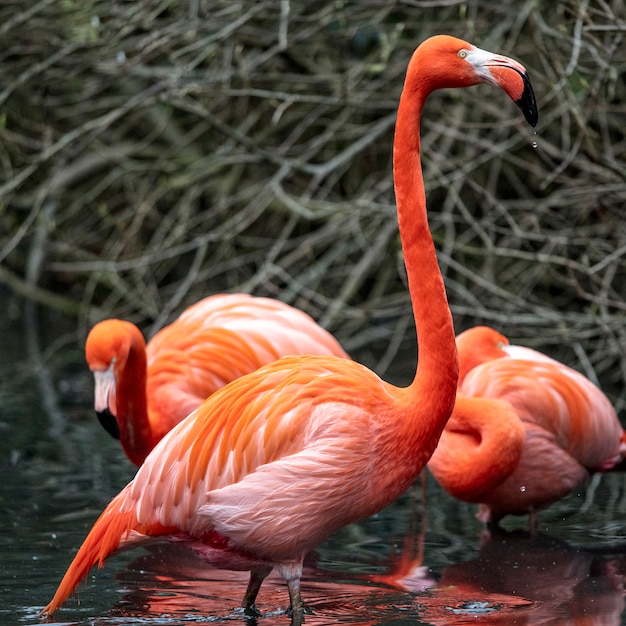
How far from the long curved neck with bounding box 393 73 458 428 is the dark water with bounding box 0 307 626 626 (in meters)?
0.72

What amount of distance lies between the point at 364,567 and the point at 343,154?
10.7 ft

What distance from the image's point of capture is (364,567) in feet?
12.6

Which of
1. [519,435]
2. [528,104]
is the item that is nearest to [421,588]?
[519,435]

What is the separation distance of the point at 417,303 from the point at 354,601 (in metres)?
0.98

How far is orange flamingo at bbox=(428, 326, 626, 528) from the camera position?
3992 mm

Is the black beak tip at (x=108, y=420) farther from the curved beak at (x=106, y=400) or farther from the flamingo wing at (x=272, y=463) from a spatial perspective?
the flamingo wing at (x=272, y=463)

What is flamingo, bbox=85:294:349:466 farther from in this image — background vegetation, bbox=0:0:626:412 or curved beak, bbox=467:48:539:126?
curved beak, bbox=467:48:539:126

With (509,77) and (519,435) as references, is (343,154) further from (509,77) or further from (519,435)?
(509,77)

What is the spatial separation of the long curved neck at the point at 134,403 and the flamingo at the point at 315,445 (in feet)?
3.15

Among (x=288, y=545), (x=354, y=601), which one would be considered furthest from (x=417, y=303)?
(x=354, y=601)

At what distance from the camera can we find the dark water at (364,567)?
3.34 metres

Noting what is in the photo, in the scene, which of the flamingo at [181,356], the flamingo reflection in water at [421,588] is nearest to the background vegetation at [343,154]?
the flamingo at [181,356]

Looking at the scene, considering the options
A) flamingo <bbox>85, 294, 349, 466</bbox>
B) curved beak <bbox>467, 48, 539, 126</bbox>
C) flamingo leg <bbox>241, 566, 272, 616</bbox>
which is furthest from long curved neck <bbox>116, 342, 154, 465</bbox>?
curved beak <bbox>467, 48, 539, 126</bbox>

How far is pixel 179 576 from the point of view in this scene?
12.3 ft
